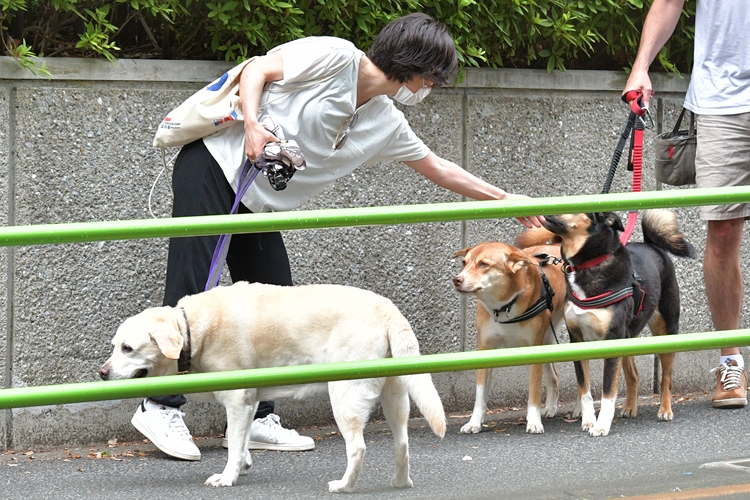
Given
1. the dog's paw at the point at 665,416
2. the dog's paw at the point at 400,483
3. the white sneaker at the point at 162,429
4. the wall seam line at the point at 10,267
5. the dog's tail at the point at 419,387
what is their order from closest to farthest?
1. the dog's tail at the point at 419,387
2. the dog's paw at the point at 400,483
3. the white sneaker at the point at 162,429
4. the wall seam line at the point at 10,267
5. the dog's paw at the point at 665,416

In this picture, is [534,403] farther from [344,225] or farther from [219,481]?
[344,225]

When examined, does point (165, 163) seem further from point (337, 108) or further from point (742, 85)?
point (742, 85)

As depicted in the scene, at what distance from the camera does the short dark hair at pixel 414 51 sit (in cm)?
387

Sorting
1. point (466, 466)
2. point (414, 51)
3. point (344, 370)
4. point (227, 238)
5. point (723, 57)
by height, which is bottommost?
point (466, 466)

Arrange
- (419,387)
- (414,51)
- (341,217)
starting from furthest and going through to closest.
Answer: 1. (414,51)
2. (419,387)
3. (341,217)

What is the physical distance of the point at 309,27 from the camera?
502 centimetres

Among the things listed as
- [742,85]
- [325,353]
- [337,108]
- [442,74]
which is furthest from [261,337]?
[742,85]

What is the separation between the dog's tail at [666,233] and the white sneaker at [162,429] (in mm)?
2760

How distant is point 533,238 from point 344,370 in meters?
3.12

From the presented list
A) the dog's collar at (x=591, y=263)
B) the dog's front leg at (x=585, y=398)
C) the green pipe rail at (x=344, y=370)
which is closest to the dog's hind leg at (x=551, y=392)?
the dog's front leg at (x=585, y=398)

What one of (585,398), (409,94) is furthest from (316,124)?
(585,398)

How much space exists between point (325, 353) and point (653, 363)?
2823 millimetres

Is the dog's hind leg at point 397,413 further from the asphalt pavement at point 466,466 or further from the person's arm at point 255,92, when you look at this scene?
the person's arm at point 255,92

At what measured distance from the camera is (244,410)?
3.83 m
